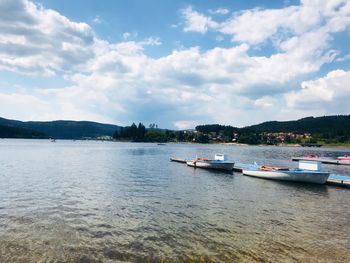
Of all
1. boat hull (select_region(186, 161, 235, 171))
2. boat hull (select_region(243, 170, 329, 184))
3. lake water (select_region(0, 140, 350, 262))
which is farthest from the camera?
boat hull (select_region(186, 161, 235, 171))

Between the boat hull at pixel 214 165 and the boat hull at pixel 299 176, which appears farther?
the boat hull at pixel 214 165

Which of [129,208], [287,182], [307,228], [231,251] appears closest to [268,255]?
[231,251]

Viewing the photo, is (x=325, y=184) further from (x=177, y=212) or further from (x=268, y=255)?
(x=268, y=255)

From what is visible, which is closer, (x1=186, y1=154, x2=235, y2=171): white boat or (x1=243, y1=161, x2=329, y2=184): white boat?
(x1=243, y1=161, x2=329, y2=184): white boat

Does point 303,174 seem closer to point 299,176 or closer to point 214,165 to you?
point 299,176

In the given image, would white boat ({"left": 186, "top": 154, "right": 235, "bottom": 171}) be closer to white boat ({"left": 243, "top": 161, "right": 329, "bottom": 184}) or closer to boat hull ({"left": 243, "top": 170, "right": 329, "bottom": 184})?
white boat ({"left": 243, "top": 161, "right": 329, "bottom": 184})

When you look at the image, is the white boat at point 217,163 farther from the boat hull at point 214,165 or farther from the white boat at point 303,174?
the white boat at point 303,174

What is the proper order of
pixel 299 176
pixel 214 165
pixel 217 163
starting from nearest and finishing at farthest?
1. pixel 299 176
2. pixel 217 163
3. pixel 214 165

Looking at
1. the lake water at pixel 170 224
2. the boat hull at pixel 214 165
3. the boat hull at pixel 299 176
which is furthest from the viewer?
the boat hull at pixel 214 165

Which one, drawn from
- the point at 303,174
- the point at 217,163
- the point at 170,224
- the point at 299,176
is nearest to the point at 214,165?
the point at 217,163

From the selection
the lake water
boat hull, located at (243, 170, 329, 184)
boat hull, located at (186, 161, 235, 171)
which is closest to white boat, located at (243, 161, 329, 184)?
boat hull, located at (243, 170, 329, 184)

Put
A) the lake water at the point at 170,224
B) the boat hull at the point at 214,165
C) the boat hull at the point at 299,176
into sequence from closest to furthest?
the lake water at the point at 170,224
the boat hull at the point at 299,176
the boat hull at the point at 214,165

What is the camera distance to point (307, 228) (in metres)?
19.9

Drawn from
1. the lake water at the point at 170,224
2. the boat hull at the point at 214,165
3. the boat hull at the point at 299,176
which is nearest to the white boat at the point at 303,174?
the boat hull at the point at 299,176
